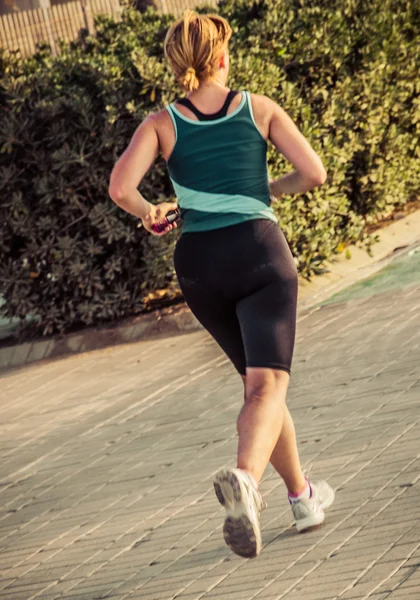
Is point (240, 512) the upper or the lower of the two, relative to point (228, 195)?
lower

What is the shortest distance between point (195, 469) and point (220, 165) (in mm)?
1964

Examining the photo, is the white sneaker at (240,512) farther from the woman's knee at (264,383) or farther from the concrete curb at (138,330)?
the concrete curb at (138,330)

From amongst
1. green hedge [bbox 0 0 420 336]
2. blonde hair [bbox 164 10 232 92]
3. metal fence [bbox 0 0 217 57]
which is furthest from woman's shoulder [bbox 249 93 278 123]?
metal fence [bbox 0 0 217 57]

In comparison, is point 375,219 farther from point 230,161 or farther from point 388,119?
point 230,161

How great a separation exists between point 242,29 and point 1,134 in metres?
2.28

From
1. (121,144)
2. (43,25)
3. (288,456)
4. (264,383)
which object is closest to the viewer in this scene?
(264,383)

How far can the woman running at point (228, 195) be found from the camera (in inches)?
155

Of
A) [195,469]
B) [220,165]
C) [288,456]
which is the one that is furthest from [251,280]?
[195,469]

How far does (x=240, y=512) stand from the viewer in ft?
11.9

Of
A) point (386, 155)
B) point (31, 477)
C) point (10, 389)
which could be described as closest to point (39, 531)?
point (31, 477)

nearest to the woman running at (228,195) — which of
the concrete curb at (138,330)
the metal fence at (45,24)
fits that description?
the concrete curb at (138,330)

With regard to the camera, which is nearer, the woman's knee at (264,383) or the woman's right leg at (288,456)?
the woman's knee at (264,383)

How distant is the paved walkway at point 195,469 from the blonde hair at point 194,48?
1762 mm

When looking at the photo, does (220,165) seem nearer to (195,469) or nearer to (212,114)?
(212,114)
